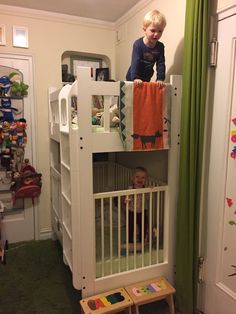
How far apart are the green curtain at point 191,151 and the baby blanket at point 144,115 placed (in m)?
0.13

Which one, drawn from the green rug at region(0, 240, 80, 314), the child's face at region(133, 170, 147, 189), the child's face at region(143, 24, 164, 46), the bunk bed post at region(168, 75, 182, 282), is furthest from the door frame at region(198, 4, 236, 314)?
the green rug at region(0, 240, 80, 314)

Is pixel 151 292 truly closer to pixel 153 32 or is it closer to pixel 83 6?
pixel 153 32

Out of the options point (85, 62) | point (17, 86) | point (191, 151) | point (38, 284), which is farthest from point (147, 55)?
point (38, 284)

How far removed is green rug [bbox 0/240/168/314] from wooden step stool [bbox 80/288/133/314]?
28 centimetres

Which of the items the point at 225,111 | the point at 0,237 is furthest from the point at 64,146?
the point at 0,237

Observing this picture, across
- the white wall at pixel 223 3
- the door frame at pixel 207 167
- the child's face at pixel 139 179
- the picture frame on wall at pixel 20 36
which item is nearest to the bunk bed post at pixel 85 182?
the child's face at pixel 139 179

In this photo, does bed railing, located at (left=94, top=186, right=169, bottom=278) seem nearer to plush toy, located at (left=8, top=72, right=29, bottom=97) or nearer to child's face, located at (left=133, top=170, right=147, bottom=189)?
child's face, located at (left=133, top=170, right=147, bottom=189)

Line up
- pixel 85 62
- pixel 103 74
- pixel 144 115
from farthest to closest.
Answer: pixel 85 62, pixel 103 74, pixel 144 115

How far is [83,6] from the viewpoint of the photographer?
251 centimetres

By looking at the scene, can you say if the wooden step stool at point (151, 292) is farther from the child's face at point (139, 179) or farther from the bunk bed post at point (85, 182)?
the child's face at point (139, 179)

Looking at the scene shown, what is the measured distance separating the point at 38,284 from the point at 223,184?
1651 millimetres

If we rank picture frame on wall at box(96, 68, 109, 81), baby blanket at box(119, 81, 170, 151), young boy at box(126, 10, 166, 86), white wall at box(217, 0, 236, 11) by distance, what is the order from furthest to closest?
picture frame on wall at box(96, 68, 109, 81) < young boy at box(126, 10, 166, 86) < baby blanket at box(119, 81, 170, 151) < white wall at box(217, 0, 236, 11)

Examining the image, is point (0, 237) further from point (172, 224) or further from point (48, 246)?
point (172, 224)

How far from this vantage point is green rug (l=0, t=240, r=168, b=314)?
1.86 meters
